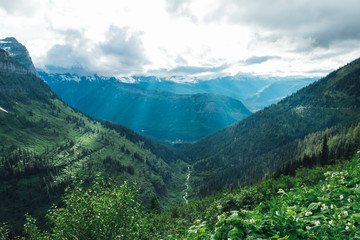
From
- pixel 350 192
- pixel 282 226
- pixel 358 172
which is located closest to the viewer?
pixel 282 226

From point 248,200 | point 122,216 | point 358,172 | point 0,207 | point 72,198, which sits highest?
point 72,198

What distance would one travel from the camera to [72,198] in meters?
16.5

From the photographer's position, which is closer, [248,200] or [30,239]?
[30,239]

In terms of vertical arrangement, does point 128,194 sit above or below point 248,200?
above

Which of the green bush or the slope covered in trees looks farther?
the green bush

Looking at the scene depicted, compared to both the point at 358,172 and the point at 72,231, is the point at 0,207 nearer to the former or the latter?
the point at 72,231

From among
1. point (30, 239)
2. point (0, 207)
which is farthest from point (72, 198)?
point (0, 207)

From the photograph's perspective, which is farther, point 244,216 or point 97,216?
point 97,216

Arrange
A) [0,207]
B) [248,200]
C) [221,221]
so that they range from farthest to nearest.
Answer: [0,207] < [248,200] < [221,221]

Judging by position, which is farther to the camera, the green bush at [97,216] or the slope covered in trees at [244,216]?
the green bush at [97,216]

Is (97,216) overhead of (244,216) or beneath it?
beneath

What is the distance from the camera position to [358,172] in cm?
1421

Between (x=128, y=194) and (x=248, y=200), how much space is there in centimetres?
1459

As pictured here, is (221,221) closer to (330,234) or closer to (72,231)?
(330,234)
